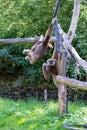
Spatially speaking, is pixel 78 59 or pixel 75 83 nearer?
pixel 75 83

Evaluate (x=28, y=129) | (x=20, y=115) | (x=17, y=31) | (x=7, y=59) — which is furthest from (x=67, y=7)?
(x=28, y=129)

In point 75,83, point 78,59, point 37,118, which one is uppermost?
point 78,59

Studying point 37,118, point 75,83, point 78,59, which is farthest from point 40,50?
point 37,118

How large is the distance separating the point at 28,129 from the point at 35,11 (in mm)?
5176

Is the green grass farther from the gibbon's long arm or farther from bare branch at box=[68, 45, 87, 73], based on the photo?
bare branch at box=[68, 45, 87, 73]

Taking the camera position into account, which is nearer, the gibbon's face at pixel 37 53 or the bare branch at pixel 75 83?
the bare branch at pixel 75 83

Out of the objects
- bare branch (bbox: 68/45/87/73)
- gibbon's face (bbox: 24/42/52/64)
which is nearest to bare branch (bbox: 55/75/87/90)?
bare branch (bbox: 68/45/87/73)

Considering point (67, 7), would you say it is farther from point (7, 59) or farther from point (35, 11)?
point (7, 59)

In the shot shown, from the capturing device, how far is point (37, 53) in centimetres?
353

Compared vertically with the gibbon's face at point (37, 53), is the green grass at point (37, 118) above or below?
below

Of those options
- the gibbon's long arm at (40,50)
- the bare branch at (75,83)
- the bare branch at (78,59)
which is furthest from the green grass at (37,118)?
the bare branch at (75,83)

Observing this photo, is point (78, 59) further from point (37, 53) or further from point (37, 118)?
point (37, 118)

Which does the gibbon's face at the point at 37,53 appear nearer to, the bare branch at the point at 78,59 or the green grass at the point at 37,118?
the bare branch at the point at 78,59

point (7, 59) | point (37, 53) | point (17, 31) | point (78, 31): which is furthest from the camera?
point (7, 59)
